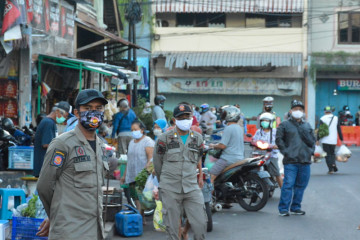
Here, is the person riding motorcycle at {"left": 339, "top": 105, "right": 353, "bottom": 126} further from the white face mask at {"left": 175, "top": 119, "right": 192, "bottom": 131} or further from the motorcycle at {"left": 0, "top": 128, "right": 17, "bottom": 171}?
the white face mask at {"left": 175, "top": 119, "right": 192, "bottom": 131}

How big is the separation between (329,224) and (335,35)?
28794mm

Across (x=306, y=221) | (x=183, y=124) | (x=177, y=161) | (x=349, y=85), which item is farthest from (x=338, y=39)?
(x=177, y=161)

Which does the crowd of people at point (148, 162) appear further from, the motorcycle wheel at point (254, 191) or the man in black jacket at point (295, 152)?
the motorcycle wheel at point (254, 191)

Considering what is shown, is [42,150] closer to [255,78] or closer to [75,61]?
[75,61]

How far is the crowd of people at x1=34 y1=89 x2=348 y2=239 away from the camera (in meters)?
5.03

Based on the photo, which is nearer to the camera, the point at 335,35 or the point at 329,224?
the point at 329,224

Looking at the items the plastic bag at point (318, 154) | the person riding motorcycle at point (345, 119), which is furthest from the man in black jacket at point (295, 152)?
the person riding motorcycle at point (345, 119)

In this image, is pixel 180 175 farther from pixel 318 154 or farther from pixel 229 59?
pixel 229 59

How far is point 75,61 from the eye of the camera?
608 inches

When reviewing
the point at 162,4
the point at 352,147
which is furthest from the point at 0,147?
the point at 162,4

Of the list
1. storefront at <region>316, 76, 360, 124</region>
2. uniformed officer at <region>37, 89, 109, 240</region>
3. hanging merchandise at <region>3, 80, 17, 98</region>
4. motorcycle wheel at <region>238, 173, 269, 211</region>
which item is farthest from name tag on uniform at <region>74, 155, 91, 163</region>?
storefront at <region>316, 76, 360, 124</region>

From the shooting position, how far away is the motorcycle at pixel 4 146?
1148cm

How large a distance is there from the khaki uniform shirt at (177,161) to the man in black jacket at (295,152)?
10.7ft

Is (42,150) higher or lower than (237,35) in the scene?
lower
